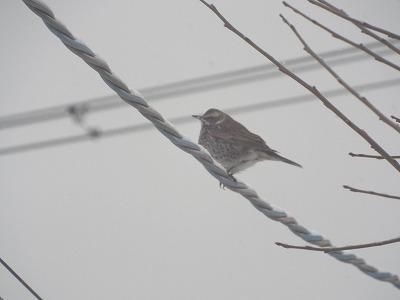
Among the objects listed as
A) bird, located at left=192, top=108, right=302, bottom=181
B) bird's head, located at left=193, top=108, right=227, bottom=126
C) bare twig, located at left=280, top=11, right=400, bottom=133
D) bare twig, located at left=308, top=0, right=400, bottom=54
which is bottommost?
bare twig, located at left=280, top=11, right=400, bottom=133

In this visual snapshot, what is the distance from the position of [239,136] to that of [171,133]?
8.21ft

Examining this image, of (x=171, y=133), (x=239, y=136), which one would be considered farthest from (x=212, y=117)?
(x=171, y=133)

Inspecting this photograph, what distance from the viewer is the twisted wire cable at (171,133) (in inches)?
84.4

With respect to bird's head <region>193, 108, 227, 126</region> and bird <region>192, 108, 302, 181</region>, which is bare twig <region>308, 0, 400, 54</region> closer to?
bird <region>192, 108, 302, 181</region>

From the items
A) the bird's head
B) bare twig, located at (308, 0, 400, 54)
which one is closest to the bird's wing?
the bird's head

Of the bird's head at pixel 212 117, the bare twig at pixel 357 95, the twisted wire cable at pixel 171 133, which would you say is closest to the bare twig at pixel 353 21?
the bare twig at pixel 357 95

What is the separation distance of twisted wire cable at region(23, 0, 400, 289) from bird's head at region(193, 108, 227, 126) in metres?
2.24

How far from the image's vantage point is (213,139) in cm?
524

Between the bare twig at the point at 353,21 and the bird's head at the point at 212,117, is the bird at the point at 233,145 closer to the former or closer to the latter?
the bird's head at the point at 212,117

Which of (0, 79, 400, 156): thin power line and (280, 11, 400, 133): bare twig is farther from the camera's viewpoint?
(0, 79, 400, 156): thin power line

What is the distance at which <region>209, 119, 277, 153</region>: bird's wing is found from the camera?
16.0ft

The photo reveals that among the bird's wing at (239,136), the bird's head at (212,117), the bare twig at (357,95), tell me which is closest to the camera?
the bare twig at (357,95)

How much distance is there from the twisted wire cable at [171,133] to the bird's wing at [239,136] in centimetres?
163

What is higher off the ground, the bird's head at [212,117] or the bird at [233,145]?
the bird's head at [212,117]
